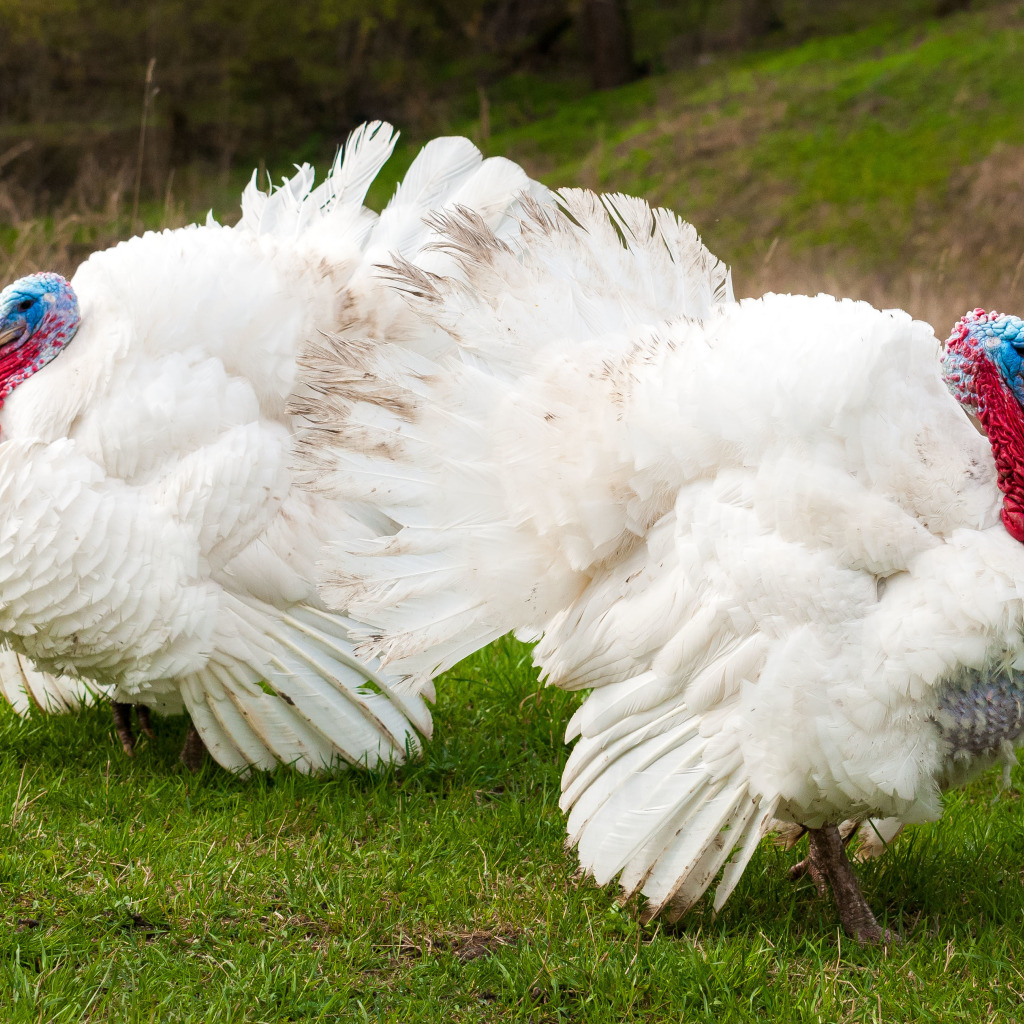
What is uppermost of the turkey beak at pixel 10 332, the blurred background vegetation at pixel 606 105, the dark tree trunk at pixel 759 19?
the turkey beak at pixel 10 332

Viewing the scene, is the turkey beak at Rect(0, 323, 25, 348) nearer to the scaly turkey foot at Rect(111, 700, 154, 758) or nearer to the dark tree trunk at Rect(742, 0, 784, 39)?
the scaly turkey foot at Rect(111, 700, 154, 758)

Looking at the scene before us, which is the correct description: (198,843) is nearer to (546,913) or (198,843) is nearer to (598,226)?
(546,913)

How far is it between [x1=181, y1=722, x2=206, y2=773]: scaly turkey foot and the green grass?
0.24 feet

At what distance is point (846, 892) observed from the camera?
11.4ft

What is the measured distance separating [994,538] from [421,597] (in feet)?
5.24

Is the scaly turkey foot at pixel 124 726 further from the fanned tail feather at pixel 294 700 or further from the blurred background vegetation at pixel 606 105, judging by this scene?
the blurred background vegetation at pixel 606 105

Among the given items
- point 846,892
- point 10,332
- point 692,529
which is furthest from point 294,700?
point 846,892

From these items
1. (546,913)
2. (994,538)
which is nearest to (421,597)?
(546,913)

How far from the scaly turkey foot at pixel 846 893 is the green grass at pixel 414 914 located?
67 millimetres

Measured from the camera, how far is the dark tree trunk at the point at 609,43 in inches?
997

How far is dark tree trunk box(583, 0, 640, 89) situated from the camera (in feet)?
83.1

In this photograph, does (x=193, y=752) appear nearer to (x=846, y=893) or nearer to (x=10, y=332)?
(x=10, y=332)

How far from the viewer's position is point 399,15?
2386 centimetres

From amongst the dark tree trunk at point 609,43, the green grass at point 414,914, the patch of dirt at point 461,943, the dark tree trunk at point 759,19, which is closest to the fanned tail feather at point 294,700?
the green grass at point 414,914
